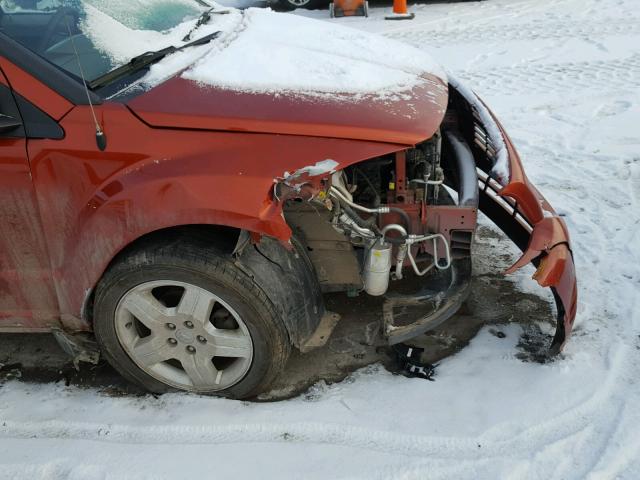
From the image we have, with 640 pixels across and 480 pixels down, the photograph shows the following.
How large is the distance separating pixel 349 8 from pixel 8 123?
339 inches

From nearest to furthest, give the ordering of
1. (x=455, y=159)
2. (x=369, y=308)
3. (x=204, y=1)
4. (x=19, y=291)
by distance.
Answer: (x=19, y=291), (x=455, y=159), (x=369, y=308), (x=204, y=1)

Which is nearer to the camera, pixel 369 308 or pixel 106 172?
pixel 106 172

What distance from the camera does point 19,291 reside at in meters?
2.52

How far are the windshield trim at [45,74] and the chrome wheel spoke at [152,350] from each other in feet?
3.39

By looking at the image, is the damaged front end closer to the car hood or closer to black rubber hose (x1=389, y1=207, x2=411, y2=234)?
black rubber hose (x1=389, y1=207, x2=411, y2=234)

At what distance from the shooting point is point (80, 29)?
2596 mm

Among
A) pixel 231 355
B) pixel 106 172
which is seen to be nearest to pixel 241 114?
pixel 106 172

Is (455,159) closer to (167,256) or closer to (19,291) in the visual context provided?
(167,256)

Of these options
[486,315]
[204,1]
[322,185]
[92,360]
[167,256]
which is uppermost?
[204,1]

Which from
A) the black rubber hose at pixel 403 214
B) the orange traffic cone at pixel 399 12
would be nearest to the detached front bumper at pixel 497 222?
the black rubber hose at pixel 403 214

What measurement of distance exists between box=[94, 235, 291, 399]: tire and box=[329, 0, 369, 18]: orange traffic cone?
846 centimetres

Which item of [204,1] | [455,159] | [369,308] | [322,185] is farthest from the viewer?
[204,1]

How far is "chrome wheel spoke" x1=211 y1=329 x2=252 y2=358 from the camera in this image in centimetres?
244

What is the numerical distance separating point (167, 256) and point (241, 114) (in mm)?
646
